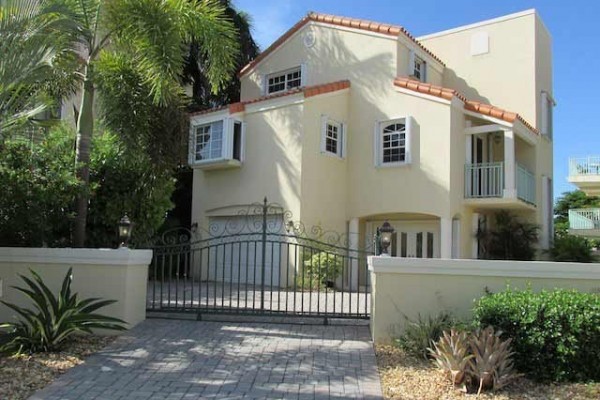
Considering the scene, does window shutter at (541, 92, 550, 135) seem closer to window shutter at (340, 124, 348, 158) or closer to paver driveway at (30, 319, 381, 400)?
window shutter at (340, 124, 348, 158)

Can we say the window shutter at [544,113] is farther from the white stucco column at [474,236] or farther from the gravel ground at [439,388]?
the gravel ground at [439,388]

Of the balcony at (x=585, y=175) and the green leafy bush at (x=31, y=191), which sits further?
the balcony at (x=585, y=175)

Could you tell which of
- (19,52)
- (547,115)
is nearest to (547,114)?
(547,115)

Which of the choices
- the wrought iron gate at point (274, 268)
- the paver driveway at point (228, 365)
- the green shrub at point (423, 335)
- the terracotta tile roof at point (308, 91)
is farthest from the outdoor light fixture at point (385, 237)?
the terracotta tile roof at point (308, 91)

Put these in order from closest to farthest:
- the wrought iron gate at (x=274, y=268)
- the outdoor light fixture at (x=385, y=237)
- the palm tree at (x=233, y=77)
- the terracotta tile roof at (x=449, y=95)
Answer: the outdoor light fixture at (x=385, y=237), the wrought iron gate at (x=274, y=268), the terracotta tile roof at (x=449, y=95), the palm tree at (x=233, y=77)

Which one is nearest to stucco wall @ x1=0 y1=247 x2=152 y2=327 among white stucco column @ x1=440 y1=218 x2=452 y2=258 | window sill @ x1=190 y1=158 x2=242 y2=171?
window sill @ x1=190 y1=158 x2=242 y2=171

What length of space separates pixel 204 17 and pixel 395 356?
268 inches

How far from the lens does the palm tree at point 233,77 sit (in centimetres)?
2225

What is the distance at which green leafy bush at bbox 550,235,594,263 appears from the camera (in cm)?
1788

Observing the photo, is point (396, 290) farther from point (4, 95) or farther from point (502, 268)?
point (4, 95)

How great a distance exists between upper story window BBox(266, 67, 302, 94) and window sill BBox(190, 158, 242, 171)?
398 centimetres

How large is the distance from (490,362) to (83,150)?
7.81 metres

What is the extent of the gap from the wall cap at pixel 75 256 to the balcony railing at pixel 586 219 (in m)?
22.7

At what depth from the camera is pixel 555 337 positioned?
21.9ft
